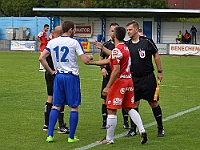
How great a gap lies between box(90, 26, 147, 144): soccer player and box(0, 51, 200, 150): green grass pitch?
1.28ft

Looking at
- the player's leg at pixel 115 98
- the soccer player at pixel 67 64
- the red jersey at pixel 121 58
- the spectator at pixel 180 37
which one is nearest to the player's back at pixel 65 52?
the soccer player at pixel 67 64

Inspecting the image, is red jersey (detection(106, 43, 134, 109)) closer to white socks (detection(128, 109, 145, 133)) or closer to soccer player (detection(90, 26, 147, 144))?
soccer player (detection(90, 26, 147, 144))

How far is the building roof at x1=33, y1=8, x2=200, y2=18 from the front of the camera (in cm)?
4275

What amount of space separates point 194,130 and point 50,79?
2.88m

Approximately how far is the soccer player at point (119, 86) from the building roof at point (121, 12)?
34.7m

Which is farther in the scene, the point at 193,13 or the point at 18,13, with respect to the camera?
the point at 18,13

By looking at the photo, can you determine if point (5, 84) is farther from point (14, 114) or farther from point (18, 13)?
point (18, 13)

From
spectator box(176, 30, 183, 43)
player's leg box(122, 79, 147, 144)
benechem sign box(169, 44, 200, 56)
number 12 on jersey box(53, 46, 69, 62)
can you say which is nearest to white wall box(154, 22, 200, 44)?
spectator box(176, 30, 183, 43)

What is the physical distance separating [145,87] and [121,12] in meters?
35.6

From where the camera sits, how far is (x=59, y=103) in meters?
8.57

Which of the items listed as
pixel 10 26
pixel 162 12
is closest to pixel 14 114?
pixel 162 12

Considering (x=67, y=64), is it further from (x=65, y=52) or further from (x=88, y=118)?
(x=88, y=118)

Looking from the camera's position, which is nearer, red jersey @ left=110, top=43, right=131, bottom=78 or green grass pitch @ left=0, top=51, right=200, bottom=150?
red jersey @ left=110, top=43, right=131, bottom=78

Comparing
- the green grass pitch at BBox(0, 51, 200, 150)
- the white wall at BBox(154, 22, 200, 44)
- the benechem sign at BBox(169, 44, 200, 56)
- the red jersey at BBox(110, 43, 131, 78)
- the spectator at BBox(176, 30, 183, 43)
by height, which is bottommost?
the green grass pitch at BBox(0, 51, 200, 150)
